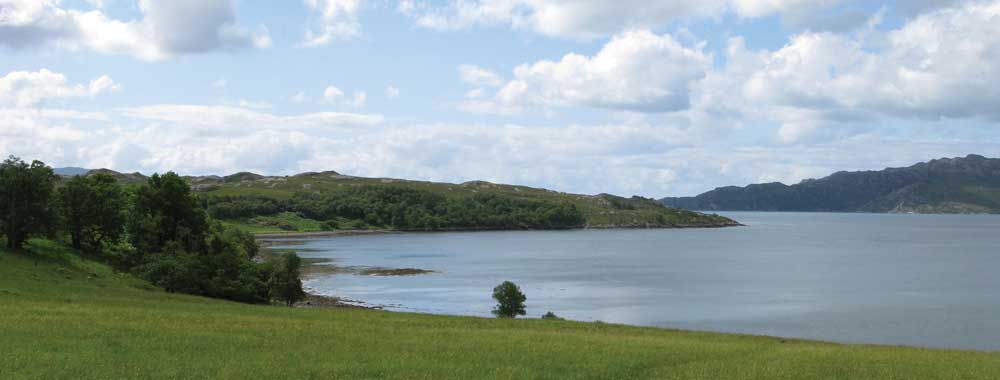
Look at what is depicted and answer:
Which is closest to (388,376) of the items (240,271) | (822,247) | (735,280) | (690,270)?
(240,271)

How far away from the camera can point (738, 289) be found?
10481 centimetres

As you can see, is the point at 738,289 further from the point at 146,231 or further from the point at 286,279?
the point at 146,231

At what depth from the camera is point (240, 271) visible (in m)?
66.2

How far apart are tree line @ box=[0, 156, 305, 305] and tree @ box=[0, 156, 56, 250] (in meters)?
0.08

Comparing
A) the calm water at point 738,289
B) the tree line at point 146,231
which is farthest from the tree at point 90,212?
the calm water at point 738,289

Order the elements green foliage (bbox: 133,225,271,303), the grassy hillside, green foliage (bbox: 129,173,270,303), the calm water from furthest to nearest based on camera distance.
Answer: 1. the calm water
2. green foliage (bbox: 129,173,270,303)
3. green foliage (bbox: 133,225,271,303)
4. the grassy hillside

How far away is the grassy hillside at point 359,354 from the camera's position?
81.8 feet

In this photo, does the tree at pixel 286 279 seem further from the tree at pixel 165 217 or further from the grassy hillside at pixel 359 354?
the grassy hillside at pixel 359 354

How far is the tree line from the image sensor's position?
64.4 meters

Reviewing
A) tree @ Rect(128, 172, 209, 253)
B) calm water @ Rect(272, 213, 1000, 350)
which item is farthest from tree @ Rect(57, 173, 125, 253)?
calm water @ Rect(272, 213, 1000, 350)

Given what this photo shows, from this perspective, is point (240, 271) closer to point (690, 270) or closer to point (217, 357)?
point (217, 357)

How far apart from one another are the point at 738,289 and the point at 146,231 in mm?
75552

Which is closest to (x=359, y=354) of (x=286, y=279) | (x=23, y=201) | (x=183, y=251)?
(x=286, y=279)

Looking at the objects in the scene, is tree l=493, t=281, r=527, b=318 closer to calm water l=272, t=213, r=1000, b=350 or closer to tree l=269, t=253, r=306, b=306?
calm water l=272, t=213, r=1000, b=350
